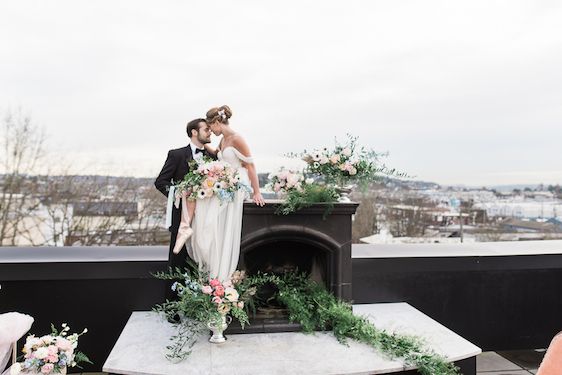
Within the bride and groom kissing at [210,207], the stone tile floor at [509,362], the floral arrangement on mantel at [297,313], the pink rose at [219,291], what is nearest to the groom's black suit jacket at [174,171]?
the bride and groom kissing at [210,207]

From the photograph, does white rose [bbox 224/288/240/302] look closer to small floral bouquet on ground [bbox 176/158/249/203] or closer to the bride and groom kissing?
the bride and groom kissing

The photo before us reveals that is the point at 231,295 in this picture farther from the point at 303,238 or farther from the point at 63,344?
the point at 63,344

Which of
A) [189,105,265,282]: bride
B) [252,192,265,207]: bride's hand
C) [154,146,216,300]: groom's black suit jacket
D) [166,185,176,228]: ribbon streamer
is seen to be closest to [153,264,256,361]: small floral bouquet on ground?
[189,105,265,282]: bride

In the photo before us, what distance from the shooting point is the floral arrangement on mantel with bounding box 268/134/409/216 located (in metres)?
3.67

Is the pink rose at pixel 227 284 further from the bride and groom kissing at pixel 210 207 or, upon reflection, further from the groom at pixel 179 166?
the groom at pixel 179 166

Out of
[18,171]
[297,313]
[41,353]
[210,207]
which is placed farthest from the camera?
[18,171]

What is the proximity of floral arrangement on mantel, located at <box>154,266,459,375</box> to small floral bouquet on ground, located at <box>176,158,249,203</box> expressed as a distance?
21.7 inches

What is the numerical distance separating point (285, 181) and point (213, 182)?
599 millimetres

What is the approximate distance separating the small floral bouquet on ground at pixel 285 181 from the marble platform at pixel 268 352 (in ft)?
3.43

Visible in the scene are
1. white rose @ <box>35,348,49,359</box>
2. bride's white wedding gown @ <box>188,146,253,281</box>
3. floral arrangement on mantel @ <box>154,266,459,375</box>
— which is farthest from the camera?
bride's white wedding gown @ <box>188,146,253,281</box>

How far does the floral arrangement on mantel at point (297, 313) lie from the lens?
317cm

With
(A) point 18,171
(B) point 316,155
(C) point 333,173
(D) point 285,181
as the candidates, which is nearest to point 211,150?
(D) point 285,181

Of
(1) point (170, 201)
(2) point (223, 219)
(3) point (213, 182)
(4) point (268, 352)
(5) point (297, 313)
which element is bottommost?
(4) point (268, 352)

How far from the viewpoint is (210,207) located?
3.47 metres
